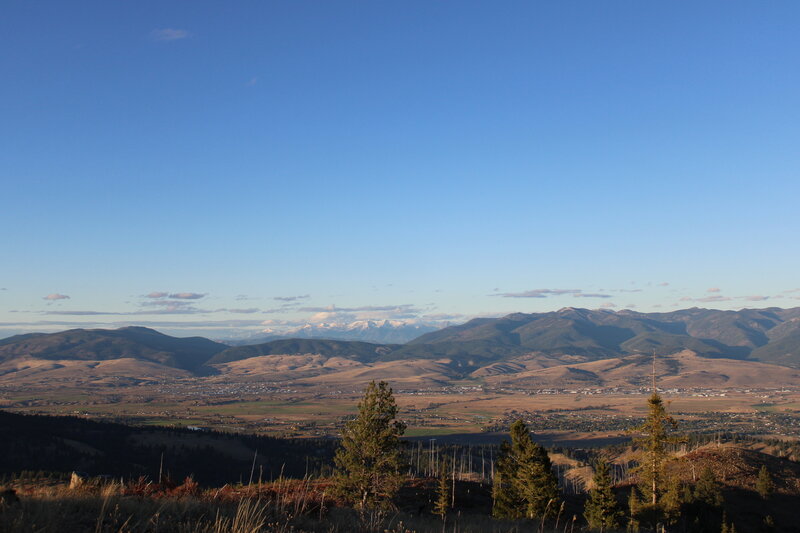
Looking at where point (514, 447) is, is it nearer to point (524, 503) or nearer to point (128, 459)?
point (524, 503)

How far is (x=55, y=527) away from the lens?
645 centimetres

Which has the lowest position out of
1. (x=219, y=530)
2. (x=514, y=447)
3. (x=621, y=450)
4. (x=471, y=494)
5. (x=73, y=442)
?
(x=621, y=450)

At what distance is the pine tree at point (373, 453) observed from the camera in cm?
4044

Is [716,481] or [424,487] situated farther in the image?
[716,481]

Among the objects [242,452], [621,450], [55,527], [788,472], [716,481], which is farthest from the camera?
[621,450]

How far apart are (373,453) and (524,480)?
1148 cm

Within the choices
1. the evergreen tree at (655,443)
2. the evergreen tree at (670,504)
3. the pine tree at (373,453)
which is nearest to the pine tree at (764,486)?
the evergreen tree at (670,504)

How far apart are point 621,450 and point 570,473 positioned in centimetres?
3480

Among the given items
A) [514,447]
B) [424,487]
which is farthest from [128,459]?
[514,447]

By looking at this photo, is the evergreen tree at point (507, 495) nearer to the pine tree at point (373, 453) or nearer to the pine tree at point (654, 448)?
the pine tree at point (373, 453)

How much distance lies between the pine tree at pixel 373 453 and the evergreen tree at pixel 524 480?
7.86m

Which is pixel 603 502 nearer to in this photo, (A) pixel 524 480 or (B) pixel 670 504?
(B) pixel 670 504

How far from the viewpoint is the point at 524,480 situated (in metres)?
41.9

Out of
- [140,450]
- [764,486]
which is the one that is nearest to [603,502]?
[764,486]
